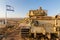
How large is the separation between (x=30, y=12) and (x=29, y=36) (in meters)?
2.91

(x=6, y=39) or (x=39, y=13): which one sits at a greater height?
(x=39, y=13)

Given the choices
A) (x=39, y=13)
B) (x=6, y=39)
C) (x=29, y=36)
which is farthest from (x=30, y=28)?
(x=39, y=13)

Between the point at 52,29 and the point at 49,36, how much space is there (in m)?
0.57

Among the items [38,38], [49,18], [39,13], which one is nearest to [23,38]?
[38,38]

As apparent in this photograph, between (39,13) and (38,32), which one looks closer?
(38,32)

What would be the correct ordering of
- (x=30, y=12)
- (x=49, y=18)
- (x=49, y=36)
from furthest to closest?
(x=30, y=12), (x=49, y=18), (x=49, y=36)

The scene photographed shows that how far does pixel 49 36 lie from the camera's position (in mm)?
9102

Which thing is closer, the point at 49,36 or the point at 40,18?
the point at 49,36

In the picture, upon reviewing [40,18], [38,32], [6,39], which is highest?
[40,18]

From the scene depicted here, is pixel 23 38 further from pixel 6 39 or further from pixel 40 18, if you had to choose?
pixel 40 18

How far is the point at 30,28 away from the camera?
30.8ft

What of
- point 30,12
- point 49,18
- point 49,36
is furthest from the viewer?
point 30,12

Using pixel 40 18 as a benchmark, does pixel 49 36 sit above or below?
below

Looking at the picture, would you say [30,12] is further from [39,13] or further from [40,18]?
[40,18]
